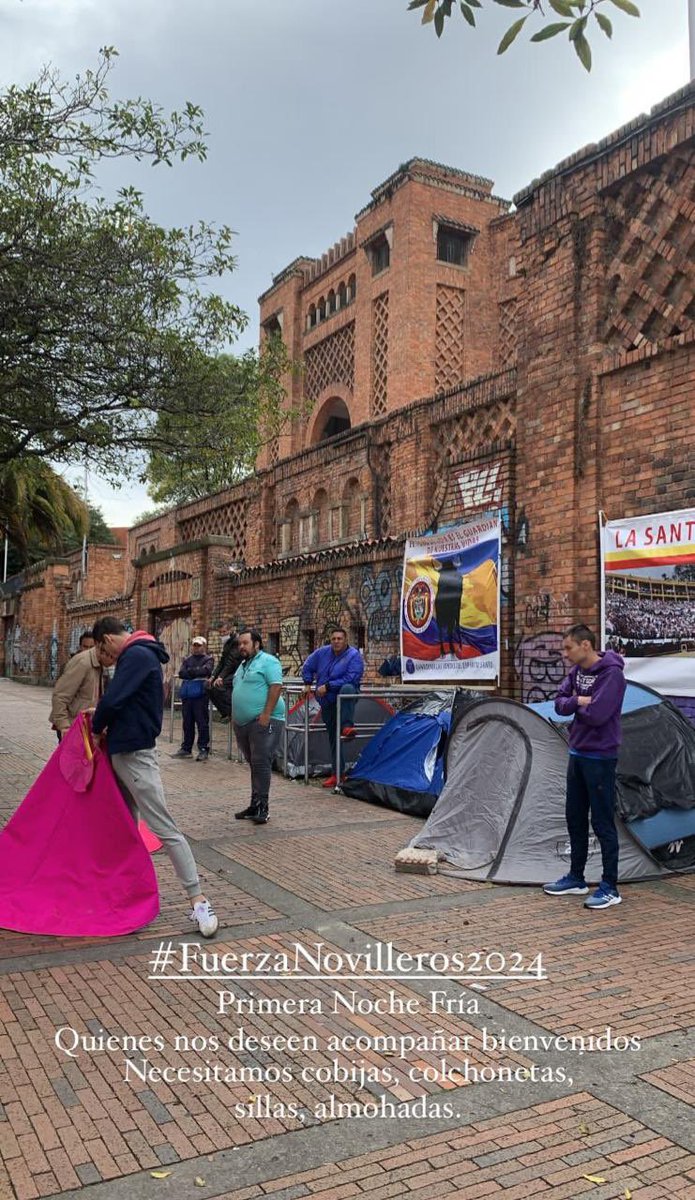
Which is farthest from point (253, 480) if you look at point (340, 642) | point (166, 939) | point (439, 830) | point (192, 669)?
point (166, 939)

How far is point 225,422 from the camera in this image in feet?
39.2

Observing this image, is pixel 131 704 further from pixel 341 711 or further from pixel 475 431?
pixel 475 431

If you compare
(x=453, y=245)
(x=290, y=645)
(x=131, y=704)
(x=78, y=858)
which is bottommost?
(x=78, y=858)

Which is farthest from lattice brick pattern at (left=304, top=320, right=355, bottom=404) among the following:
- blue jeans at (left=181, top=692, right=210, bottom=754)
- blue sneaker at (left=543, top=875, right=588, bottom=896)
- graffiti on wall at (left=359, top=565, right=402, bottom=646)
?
blue sneaker at (left=543, top=875, right=588, bottom=896)

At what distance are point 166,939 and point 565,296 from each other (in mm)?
7713

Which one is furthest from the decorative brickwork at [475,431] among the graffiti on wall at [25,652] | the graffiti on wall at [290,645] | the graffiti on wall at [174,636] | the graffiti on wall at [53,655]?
the graffiti on wall at [25,652]

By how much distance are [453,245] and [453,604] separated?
19.4 metres

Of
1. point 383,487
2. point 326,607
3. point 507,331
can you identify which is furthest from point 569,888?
point 507,331

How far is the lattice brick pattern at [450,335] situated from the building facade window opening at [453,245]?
1019mm

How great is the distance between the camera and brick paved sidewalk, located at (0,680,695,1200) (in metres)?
2.90


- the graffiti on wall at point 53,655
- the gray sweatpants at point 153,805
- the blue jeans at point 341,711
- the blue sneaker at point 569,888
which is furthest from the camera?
the graffiti on wall at point 53,655

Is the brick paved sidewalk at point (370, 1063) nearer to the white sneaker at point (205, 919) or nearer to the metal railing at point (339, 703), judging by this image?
the white sneaker at point (205, 919)

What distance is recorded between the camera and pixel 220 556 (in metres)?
18.4

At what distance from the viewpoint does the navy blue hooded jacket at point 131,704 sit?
5250mm
